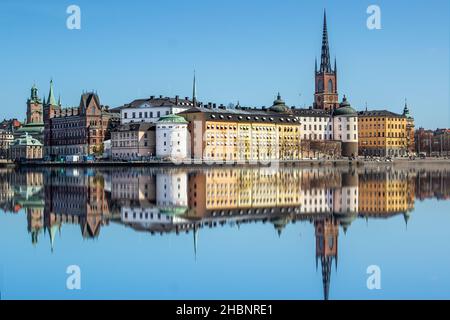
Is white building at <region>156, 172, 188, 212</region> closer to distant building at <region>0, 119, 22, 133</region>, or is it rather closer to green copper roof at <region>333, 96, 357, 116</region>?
green copper roof at <region>333, 96, 357, 116</region>

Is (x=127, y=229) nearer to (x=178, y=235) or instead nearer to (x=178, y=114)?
(x=178, y=235)

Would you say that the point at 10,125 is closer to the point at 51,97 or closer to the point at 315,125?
the point at 51,97

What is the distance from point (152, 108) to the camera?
273 ft

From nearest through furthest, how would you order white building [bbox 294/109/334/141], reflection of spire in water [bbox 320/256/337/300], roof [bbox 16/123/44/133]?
reflection of spire in water [bbox 320/256/337/300] < white building [bbox 294/109/334/141] < roof [bbox 16/123/44/133]

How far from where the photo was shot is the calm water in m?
11.1

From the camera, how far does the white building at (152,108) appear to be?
266 feet

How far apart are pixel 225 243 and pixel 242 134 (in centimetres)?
6484

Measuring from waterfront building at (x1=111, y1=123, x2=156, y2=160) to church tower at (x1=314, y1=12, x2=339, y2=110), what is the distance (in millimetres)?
37650

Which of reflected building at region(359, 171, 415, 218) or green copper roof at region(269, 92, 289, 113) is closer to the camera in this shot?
reflected building at region(359, 171, 415, 218)

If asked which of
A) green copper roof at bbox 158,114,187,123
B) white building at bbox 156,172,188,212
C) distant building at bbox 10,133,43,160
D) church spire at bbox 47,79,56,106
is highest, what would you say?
church spire at bbox 47,79,56,106

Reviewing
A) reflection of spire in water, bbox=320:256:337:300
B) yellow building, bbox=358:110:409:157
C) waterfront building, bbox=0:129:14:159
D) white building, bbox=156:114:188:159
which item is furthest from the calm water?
waterfront building, bbox=0:129:14:159
